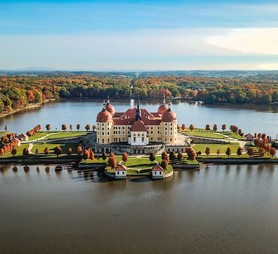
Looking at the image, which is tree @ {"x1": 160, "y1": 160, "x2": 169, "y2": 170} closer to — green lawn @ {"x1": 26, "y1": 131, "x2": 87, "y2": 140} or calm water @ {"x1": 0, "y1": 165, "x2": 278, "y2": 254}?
calm water @ {"x1": 0, "y1": 165, "x2": 278, "y2": 254}

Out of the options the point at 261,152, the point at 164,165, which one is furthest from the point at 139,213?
the point at 261,152

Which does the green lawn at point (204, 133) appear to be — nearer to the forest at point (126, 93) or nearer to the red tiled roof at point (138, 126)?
the red tiled roof at point (138, 126)

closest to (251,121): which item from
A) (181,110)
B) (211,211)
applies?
(181,110)

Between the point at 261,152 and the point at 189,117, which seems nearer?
the point at 261,152

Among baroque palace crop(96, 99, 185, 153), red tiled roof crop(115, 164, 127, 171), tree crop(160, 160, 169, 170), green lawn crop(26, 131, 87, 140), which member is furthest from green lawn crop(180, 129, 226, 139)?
red tiled roof crop(115, 164, 127, 171)

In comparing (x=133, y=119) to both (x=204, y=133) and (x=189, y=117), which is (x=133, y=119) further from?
(x=189, y=117)

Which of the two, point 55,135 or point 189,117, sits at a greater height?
point 189,117

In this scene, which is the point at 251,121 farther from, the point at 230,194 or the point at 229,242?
the point at 229,242

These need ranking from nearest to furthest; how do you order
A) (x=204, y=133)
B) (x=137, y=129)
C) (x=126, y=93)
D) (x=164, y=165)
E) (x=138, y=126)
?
1. (x=164, y=165)
2. (x=137, y=129)
3. (x=138, y=126)
4. (x=204, y=133)
5. (x=126, y=93)
